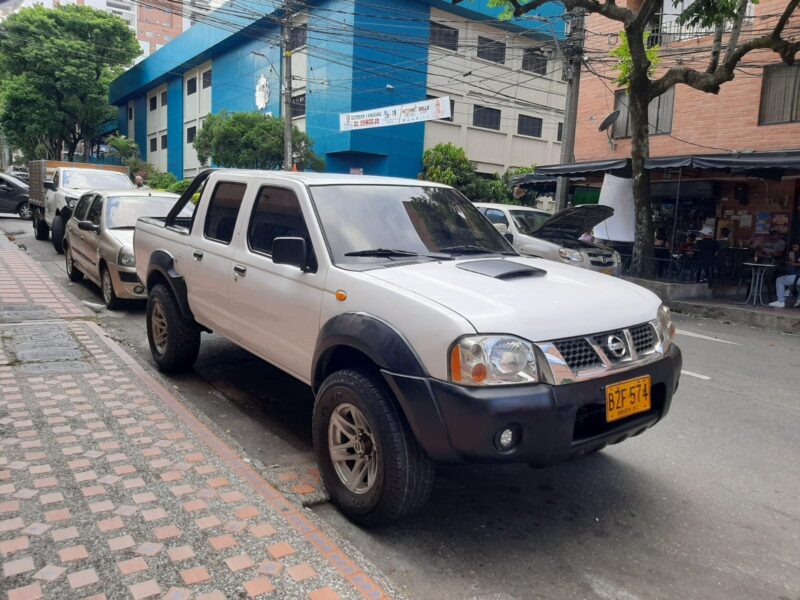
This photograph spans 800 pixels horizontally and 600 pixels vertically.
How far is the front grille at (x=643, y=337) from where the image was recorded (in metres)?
3.30

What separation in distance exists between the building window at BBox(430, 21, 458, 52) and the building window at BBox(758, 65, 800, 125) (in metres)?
15.9

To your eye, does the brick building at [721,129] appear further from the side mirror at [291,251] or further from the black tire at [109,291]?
the side mirror at [291,251]

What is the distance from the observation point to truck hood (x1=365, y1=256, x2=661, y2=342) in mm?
2930

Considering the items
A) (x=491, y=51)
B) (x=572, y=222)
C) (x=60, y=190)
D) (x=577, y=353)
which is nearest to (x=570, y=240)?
(x=572, y=222)

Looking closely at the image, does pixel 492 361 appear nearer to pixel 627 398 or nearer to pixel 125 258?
pixel 627 398

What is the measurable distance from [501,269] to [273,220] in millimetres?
1631

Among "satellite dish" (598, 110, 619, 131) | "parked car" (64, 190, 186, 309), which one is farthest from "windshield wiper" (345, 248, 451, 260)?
"satellite dish" (598, 110, 619, 131)

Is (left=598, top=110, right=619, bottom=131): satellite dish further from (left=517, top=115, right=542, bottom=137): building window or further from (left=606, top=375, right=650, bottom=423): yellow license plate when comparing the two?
(left=606, top=375, right=650, bottom=423): yellow license plate

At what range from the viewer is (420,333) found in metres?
2.97

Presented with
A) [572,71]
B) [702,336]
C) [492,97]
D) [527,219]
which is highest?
[492,97]

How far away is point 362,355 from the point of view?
11.0ft

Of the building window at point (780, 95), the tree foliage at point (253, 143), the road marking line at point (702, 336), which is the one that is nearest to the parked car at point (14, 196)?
the tree foliage at point (253, 143)

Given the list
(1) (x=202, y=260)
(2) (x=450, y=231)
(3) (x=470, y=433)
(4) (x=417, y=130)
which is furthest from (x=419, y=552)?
(4) (x=417, y=130)

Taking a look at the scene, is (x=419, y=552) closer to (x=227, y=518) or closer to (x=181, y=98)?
(x=227, y=518)
